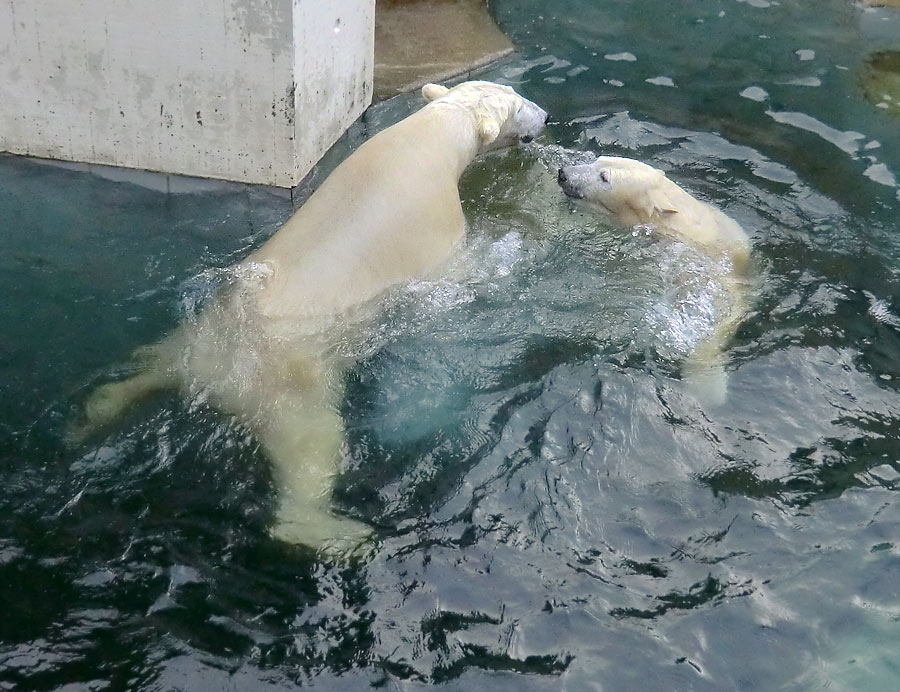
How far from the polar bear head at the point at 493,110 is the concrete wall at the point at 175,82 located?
2.73 feet

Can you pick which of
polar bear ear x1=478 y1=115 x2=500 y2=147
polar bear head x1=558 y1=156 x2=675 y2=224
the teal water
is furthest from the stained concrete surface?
polar bear head x1=558 y1=156 x2=675 y2=224

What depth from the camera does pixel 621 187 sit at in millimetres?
5770

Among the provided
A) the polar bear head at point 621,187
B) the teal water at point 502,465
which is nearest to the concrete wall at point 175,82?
the teal water at point 502,465

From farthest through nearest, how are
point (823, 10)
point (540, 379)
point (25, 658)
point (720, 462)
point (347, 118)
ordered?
point (823, 10), point (347, 118), point (540, 379), point (720, 462), point (25, 658)

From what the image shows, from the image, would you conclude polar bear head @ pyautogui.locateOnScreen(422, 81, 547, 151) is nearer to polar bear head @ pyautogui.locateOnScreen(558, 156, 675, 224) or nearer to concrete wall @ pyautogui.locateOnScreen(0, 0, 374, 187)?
polar bear head @ pyautogui.locateOnScreen(558, 156, 675, 224)

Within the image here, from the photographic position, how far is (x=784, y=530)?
394 cm

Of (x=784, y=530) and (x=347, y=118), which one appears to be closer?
(x=784, y=530)

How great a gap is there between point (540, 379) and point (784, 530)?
1.32 meters

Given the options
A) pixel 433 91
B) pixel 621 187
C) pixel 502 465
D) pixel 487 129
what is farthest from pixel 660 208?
pixel 502 465

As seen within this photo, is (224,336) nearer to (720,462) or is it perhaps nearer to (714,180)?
(720,462)

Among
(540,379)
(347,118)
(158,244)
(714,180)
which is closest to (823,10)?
(714,180)

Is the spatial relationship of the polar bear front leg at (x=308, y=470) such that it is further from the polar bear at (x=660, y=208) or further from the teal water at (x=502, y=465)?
the polar bear at (x=660, y=208)

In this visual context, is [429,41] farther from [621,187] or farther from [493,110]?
[621,187]

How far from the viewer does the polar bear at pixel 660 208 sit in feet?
18.2
